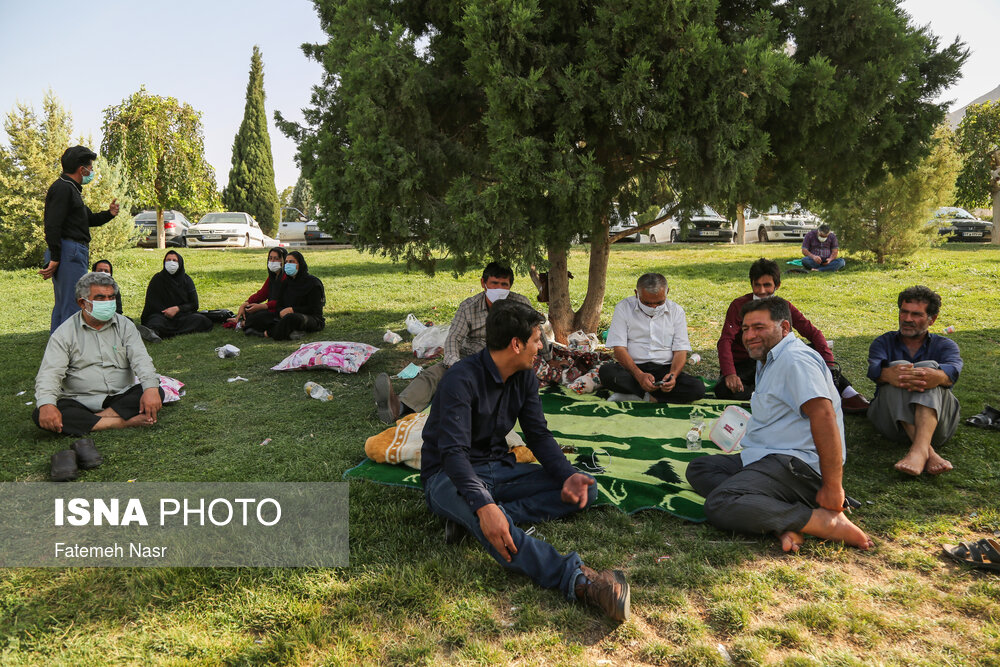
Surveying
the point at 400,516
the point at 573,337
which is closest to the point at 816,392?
the point at 400,516

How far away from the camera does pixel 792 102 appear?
5.73 metres

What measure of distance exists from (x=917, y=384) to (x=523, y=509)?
2.78 m

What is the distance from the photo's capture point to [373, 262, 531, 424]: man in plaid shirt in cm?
541

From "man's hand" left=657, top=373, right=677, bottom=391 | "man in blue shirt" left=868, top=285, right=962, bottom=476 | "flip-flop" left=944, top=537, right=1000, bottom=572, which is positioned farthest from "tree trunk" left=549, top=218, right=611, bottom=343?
"flip-flop" left=944, top=537, right=1000, bottom=572

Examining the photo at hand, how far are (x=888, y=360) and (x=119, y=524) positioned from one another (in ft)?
16.3

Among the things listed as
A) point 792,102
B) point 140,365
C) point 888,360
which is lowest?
point 140,365

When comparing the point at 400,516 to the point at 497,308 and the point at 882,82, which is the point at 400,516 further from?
the point at 882,82

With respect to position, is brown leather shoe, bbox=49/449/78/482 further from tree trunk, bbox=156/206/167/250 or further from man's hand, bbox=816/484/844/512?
tree trunk, bbox=156/206/167/250

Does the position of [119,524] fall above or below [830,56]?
below

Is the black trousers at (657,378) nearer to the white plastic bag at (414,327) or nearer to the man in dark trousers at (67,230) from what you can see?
the white plastic bag at (414,327)

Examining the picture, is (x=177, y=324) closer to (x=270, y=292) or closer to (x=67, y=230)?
(x=270, y=292)

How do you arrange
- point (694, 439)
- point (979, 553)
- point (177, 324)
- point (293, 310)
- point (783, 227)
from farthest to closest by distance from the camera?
point (783, 227), point (177, 324), point (293, 310), point (694, 439), point (979, 553)

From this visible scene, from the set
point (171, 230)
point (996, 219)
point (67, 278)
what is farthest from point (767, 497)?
point (171, 230)

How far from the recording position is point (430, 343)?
7.84m
